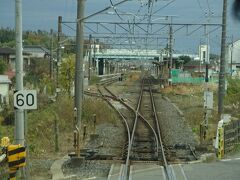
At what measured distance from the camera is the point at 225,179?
11.8m

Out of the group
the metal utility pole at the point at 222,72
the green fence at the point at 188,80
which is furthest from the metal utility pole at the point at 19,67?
the green fence at the point at 188,80

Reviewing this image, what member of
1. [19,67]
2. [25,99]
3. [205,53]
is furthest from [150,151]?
[205,53]

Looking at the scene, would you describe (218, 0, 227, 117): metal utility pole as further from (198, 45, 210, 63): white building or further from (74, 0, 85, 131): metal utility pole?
(74, 0, 85, 131): metal utility pole

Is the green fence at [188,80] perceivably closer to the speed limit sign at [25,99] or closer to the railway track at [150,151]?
the railway track at [150,151]

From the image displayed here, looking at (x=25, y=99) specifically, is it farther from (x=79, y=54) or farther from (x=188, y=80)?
(x=188, y=80)

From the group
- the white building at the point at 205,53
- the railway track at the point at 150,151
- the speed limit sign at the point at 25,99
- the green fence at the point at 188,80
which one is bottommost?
the railway track at the point at 150,151

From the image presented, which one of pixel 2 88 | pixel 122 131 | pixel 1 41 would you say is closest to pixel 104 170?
pixel 122 131

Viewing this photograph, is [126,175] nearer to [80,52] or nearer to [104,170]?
[104,170]

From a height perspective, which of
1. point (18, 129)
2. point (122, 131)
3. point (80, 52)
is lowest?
point (122, 131)

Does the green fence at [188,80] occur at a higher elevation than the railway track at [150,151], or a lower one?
higher

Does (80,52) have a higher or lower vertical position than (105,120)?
higher

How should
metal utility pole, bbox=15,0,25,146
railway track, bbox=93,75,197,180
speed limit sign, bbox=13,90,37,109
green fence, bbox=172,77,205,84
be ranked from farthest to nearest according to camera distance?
green fence, bbox=172,77,205,84 → railway track, bbox=93,75,197,180 → speed limit sign, bbox=13,90,37,109 → metal utility pole, bbox=15,0,25,146

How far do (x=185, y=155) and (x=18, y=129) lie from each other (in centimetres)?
667

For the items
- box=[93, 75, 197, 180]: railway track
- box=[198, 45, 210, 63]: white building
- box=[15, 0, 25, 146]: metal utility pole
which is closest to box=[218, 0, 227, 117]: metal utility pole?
box=[93, 75, 197, 180]: railway track
